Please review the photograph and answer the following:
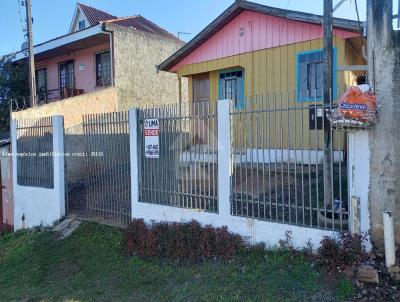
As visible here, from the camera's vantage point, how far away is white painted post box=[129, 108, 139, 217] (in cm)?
762

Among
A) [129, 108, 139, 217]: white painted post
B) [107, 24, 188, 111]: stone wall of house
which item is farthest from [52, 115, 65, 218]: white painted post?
[107, 24, 188, 111]: stone wall of house

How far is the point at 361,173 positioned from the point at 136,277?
11.5 feet

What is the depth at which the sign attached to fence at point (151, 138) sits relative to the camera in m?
7.30

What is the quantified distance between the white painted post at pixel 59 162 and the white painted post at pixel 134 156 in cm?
245

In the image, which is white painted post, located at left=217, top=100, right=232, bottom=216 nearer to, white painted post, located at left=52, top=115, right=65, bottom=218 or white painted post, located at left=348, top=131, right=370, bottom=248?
white painted post, located at left=348, top=131, right=370, bottom=248

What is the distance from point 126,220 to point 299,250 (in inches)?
149

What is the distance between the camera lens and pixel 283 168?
18.9 ft

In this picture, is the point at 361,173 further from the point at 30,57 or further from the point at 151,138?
the point at 30,57

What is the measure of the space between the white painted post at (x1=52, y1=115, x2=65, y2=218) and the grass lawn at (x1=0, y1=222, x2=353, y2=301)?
139 cm

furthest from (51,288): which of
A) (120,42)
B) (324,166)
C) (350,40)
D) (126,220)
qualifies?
(120,42)

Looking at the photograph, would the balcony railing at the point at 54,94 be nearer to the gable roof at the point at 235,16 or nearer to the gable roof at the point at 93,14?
the gable roof at the point at 93,14

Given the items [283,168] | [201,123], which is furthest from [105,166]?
[283,168]

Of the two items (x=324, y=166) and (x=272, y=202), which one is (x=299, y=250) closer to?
(x=272, y=202)

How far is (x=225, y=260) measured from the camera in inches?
229
